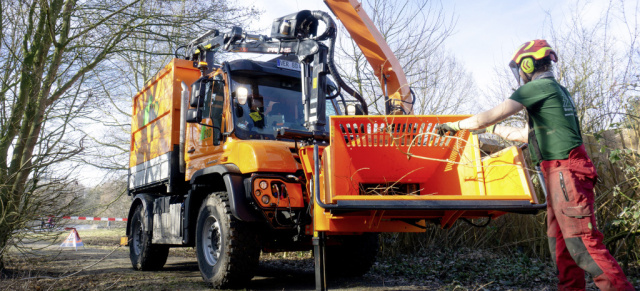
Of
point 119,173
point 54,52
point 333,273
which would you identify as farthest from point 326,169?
point 119,173

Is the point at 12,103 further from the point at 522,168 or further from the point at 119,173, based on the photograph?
the point at 119,173

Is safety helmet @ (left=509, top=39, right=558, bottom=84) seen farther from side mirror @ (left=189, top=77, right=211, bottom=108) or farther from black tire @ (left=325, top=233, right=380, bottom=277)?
side mirror @ (left=189, top=77, right=211, bottom=108)

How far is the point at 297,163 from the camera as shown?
5.06m

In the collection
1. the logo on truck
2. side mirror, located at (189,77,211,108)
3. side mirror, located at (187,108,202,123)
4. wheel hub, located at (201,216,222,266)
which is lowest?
wheel hub, located at (201,216,222,266)

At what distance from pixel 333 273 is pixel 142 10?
607 centimetres

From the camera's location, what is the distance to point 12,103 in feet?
21.9

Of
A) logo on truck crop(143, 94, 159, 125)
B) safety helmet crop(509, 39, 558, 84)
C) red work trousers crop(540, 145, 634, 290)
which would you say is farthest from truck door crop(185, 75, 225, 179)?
red work trousers crop(540, 145, 634, 290)

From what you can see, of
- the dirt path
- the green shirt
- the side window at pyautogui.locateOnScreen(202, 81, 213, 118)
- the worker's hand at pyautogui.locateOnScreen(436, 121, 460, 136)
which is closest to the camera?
the green shirt

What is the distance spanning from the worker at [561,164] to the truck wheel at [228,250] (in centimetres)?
254

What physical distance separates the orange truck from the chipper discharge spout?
0.01m

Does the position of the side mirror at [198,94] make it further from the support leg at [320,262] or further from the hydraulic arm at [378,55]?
the support leg at [320,262]

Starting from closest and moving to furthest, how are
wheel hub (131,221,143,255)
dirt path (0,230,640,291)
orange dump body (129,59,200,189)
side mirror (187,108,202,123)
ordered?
dirt path (0,230,640,291), side mirror (187,108,202,123), orange dump body (129,59,200,189), wheel hub (131,221,143,255)

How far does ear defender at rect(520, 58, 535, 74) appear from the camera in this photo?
3472 mm

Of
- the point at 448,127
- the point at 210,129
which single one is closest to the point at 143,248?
the point at 210,129
